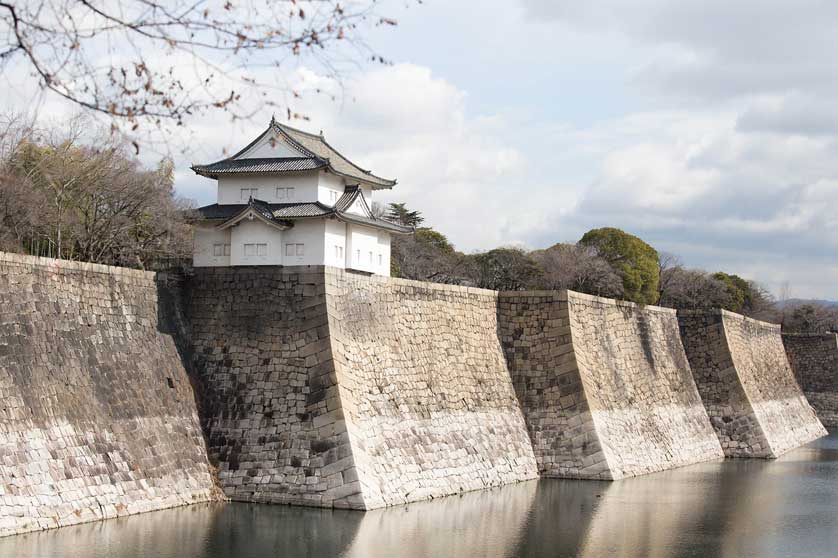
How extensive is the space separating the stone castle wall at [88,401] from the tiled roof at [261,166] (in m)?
3.08

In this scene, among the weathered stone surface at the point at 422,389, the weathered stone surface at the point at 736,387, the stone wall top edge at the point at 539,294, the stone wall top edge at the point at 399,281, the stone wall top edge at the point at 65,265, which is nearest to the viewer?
the stone wall top edge at the point at 65,265

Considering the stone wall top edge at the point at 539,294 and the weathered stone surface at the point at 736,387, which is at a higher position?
the stone wall top edge at the point at 539,294

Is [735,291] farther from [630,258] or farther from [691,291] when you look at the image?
[630,258]

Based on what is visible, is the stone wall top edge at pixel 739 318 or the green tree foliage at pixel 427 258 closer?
the stone wall top edge at pixel 739 318

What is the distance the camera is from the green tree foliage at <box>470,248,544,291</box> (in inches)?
1800

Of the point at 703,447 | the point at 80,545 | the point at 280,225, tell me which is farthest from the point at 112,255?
the point at 703,447

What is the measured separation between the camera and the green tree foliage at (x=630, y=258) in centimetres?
4281

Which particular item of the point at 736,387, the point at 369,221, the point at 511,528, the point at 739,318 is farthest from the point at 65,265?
the point at 739,318

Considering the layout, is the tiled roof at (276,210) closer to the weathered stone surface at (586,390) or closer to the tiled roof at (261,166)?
the tiled roof at (261,166)

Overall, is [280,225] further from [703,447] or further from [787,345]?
[787,345]

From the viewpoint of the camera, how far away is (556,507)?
19.8 m

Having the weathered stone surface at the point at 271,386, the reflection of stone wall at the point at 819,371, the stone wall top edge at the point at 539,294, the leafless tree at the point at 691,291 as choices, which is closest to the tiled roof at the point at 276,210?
the weathered stone surface at the point at 271,386

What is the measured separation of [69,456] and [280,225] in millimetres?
6484

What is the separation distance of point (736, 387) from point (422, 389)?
14.8 metres
